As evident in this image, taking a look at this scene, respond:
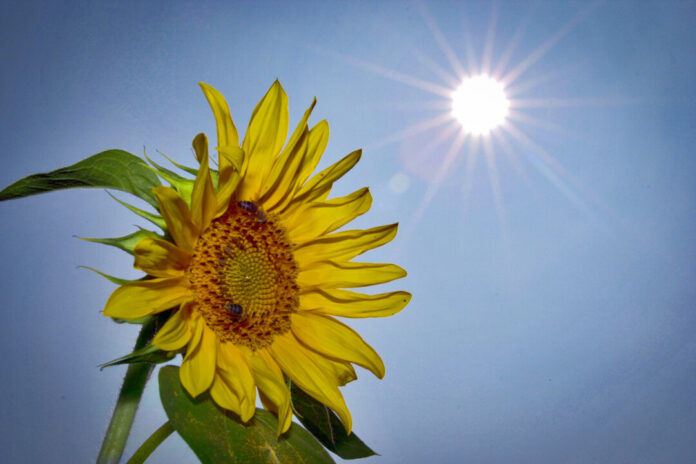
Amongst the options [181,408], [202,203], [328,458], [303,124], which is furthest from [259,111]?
[328,458]

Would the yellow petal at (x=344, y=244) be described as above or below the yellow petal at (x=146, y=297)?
above

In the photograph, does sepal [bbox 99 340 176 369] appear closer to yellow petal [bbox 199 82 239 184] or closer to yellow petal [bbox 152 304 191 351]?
yellow petal [bbox 152 304 191 351]

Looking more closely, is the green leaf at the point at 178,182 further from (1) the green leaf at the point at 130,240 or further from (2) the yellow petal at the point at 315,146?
(2) the yellow petal at the point at 315,146

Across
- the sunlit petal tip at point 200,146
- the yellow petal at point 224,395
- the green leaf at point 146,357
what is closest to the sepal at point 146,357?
the green leaf at point 146,357

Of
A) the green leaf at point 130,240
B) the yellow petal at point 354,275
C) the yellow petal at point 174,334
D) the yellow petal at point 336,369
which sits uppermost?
the yellow petal at point 354,275

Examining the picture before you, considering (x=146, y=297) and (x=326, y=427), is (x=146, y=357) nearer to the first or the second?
(x=146, y=297)

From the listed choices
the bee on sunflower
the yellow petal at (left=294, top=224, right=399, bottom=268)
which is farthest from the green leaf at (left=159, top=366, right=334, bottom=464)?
the yellow petal at (left=294, top=224, right=399, bottom=268)
